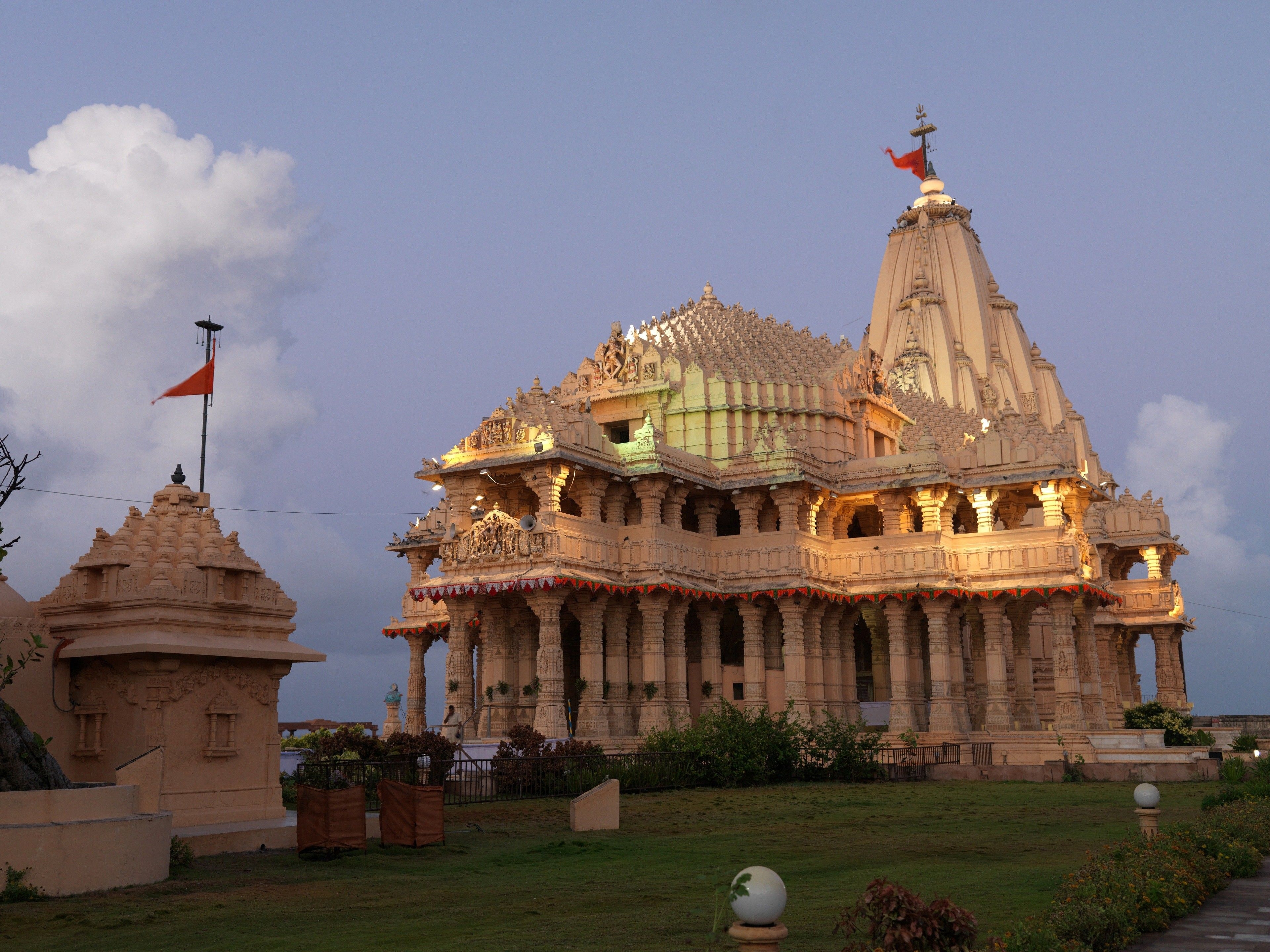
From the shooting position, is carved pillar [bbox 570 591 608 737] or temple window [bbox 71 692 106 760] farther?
carved pillar [bbox 570 591 608 737]

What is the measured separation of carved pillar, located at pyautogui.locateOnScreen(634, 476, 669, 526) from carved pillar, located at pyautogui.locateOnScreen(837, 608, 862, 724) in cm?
955

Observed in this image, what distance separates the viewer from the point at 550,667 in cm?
3841

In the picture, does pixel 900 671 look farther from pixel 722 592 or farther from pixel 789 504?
pixel 789 504

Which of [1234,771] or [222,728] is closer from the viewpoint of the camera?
[222,728]

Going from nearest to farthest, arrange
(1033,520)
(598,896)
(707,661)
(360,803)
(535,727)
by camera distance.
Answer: (598,896)
(360,803)
(535,727)
(707,661)
(1033,520)

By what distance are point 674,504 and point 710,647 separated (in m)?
5.50

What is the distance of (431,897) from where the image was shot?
14531 mm

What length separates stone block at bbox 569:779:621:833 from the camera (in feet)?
72.1

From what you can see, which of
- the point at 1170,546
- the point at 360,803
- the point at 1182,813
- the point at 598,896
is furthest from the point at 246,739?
the point at 1170,546

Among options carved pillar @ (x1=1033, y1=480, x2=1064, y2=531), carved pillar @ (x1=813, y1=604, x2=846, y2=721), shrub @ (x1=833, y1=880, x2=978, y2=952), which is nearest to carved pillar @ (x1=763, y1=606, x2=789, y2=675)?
carved pillar @ (x1=813, y1=604, x2=846, y2=721)

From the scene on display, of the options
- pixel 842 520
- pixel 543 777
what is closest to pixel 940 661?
pixel 842 520

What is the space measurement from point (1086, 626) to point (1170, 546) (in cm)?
1724

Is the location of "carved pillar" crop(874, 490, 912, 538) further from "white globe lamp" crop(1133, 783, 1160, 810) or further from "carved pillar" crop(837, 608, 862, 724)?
"white globe lamp" crop(1133, 783, 1160, 810)

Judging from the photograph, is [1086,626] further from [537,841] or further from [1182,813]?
[537,841]
